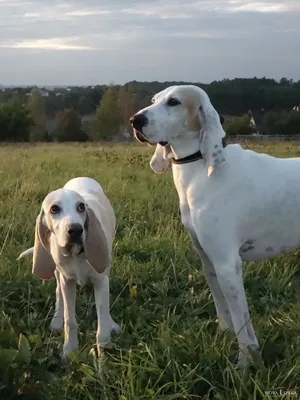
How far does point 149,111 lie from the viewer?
11.0ft

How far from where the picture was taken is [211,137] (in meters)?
3.31

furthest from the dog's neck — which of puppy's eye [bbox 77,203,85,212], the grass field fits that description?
the grass field

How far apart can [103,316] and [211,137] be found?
4.49 ft

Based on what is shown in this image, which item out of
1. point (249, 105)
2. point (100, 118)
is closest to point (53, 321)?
point (249, 105)

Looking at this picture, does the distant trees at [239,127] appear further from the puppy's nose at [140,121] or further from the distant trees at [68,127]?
the puppy's nose at [140,121]

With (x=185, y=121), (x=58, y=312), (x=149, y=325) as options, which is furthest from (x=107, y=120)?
(x=185, y=121)

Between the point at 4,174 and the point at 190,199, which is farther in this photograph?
the point at 4,174

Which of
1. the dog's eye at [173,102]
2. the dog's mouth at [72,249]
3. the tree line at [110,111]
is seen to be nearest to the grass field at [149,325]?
the dog's mouth at [72,249]

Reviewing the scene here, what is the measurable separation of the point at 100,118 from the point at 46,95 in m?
12.7

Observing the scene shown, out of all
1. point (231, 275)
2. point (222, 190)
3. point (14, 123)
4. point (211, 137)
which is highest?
point (211, 137)

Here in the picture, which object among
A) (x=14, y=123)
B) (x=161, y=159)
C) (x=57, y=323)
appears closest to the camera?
(x=161, y=159)

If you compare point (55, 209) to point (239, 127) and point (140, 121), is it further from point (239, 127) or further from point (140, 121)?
point (239, 127)

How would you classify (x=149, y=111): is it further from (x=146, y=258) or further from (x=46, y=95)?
(x=46, y=95)

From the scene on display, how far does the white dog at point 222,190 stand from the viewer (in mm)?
3346
